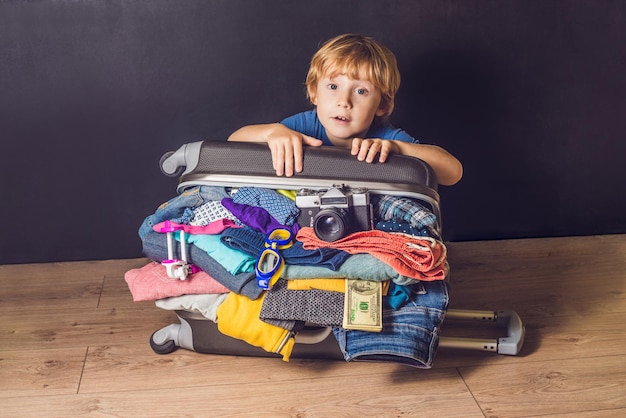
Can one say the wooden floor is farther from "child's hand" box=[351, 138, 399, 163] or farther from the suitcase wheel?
"child's hand" box=[351, 138, 399, 163]

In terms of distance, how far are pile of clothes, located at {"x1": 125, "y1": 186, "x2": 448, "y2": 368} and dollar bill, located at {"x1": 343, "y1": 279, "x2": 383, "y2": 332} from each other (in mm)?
20

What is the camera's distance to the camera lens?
1.44 metres

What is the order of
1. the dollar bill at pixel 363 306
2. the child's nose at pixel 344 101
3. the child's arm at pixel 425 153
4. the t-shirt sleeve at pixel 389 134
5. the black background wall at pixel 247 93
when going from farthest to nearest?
the black background wall at pixel 247 93
the t-shirt sleeve at pixel 389 134
the child's nose at pixel 344 101
the child's arm at pixel 425 153
the dollar bill at pixel 363 306

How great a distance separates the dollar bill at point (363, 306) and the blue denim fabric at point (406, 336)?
44 millimetres

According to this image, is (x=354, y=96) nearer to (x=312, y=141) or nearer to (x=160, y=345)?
(x=312, y=141)

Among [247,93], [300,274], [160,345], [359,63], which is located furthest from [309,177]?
[247,93]

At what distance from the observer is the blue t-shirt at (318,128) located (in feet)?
5.81

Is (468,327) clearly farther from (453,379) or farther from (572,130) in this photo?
(572,130)

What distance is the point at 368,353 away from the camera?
1446 millimetres

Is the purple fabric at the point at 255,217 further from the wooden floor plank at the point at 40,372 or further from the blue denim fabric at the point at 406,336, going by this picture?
the wooden floor plank at the point at 40,372

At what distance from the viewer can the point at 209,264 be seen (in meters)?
1.55

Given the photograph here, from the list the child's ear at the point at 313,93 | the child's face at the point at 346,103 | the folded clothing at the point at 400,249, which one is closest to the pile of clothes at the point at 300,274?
the folded clothing at the point at 400,249

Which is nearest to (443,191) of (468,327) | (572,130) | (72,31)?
(572,130)

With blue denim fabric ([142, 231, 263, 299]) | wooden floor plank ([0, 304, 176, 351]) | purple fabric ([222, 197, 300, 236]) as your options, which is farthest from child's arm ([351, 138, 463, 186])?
wooden floor plank ([0, 304, 176, 351])
